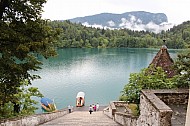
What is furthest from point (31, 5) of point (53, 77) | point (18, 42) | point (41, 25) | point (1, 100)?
point (53, 77)

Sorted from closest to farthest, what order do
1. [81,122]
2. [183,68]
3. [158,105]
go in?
[158,105] → [183,68] → [81,122]

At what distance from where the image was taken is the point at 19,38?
7309 millimetres

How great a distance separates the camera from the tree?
24.0ft

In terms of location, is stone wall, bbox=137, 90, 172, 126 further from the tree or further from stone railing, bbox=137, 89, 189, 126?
the tree

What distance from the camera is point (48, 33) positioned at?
796 cm

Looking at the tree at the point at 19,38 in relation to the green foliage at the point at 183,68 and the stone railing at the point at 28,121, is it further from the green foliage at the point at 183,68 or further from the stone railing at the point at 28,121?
the green foliage at the point at 183,68

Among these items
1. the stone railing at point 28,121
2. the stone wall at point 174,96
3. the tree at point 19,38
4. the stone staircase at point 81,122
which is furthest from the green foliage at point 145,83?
the stone railing at point 28,121

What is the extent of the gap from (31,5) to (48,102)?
896 inches

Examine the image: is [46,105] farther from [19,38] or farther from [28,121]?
[19,38]

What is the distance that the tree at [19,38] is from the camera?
7.31 meters

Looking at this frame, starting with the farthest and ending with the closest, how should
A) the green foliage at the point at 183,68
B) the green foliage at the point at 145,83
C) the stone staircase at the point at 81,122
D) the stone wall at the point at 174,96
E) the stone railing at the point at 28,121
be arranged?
1. the stone staircase at the point at 81,122
2. the stone railing at the point at 28,121
3. the green foliage at the point at 145,83
4. the green foliage at the point at 183,68
5. the stone wall at the point at 174,96

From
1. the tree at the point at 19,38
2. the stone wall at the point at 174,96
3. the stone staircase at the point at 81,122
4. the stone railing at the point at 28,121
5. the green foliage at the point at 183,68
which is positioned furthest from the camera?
the stone staircase at the point at 81,122

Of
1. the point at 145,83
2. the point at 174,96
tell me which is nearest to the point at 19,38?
the point at 145,83

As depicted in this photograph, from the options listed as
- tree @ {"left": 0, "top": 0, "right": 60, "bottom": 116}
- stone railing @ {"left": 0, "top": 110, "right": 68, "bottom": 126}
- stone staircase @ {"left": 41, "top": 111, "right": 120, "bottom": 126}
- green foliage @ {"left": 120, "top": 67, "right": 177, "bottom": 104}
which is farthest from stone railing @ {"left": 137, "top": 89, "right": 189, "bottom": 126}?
stone railing @ {"left": 0, "top": 110, "right": 68, "bottom": 126}
